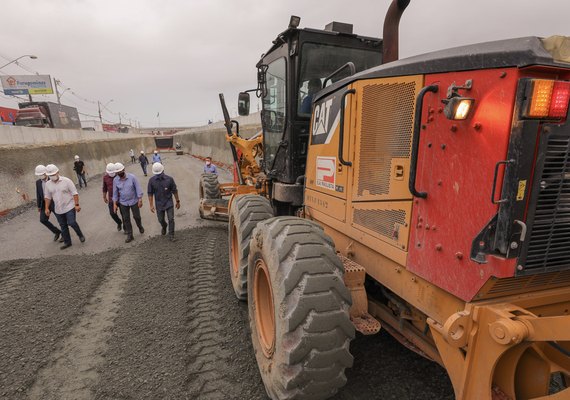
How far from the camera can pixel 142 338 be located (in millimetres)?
3461

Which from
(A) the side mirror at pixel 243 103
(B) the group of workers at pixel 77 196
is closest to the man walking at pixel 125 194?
(B) the group of workers at pixel 77 196

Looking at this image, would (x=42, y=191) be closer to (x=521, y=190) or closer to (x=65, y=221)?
(x=65, y=221)

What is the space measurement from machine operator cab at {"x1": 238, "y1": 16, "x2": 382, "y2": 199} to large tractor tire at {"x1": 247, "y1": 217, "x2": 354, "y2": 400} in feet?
6.18

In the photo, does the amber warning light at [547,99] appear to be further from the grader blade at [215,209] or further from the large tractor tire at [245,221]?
the grader blade at [215,209]

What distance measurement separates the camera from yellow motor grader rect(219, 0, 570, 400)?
4.53ft

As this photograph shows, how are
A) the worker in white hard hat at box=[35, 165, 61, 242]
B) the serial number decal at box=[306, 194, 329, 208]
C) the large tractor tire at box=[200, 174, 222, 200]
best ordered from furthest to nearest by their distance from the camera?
the large tractor tire at box=[200, 174, 222, 200]
the worker in white hard hat at box=[35, 165, 61, 242]
the serial number decal at box=[306, 194, 329, 208]

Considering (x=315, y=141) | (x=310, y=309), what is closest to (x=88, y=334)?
(x=310, y=309)

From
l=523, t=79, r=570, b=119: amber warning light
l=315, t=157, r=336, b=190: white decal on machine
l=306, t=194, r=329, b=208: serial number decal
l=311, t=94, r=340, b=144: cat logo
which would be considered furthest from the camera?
l=306, t=194, r=329, b=208: serial number decal

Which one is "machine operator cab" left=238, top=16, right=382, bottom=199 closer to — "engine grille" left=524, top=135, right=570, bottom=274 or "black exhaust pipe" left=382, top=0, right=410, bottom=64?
"black exhaust pipe" left=382, top=0, right=410, bottom=64

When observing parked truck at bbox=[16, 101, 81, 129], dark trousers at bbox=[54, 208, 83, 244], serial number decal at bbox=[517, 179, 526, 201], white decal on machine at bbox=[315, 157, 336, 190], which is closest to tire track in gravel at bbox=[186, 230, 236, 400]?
white decal on machine at bbox=[315, 157, 336, 190]

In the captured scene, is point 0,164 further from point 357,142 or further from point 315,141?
point 357,142

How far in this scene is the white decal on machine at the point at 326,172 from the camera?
2828 millimetres

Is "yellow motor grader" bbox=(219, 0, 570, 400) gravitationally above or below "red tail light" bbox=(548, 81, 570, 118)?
below

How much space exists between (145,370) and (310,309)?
1.91m
